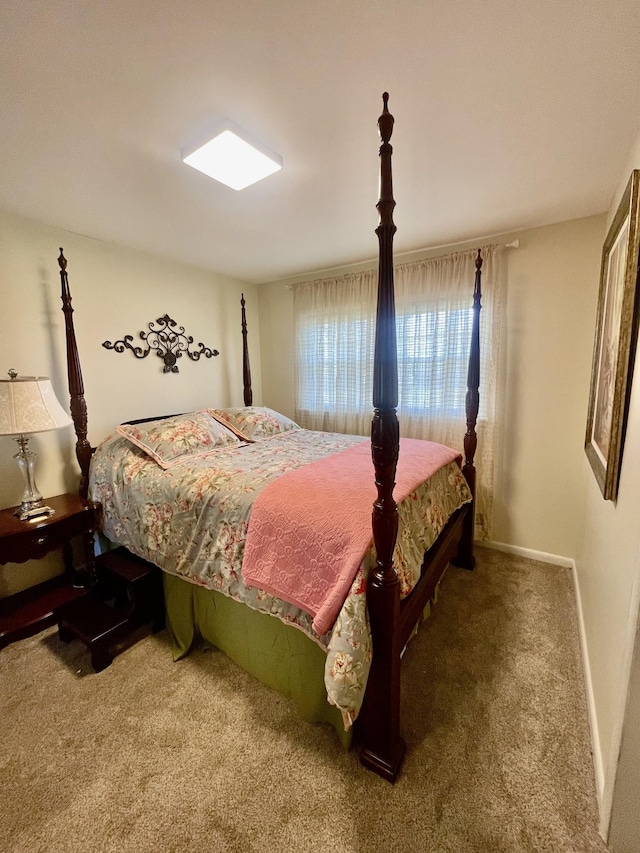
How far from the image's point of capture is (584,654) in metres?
1.66

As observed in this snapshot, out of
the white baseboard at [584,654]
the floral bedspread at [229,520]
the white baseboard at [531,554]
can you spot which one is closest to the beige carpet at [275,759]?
the white baseboard at [584,654]

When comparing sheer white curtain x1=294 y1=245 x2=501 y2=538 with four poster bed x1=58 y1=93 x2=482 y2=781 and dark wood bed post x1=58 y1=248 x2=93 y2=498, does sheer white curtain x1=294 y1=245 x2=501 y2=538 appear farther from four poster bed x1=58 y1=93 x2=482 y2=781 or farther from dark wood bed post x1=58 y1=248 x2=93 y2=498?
dark wood bed post x1=58 y1=248 x2=93 y2=498

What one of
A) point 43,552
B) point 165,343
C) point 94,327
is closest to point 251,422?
point 165,343

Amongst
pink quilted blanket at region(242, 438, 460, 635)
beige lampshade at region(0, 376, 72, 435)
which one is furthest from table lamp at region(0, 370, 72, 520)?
pink quilted blanket at region(242, 438, 460, 635)

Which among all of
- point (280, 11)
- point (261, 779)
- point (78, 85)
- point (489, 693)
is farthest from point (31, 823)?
point (280, 11)

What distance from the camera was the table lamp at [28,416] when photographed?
172 centimetres

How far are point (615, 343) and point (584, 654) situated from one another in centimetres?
148

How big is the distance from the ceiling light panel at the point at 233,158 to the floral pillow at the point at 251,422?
163 centimetres

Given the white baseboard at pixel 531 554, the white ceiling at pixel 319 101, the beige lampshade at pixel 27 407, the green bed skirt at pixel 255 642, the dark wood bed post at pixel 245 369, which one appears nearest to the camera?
the white ceiling at pixel 319 101

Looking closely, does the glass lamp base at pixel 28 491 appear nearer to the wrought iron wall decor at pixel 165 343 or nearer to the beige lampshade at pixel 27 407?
the beige lampshade at pixel 27 407

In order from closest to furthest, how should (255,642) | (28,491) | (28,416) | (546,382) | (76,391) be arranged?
1. (255,642)
2. (28,416)
3. (28,491)
4. (76,391)
5. (546,382)

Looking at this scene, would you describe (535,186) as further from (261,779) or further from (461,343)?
(261,779)

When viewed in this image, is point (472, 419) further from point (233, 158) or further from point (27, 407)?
point (27, 407)

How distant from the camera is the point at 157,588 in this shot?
1950 mm
